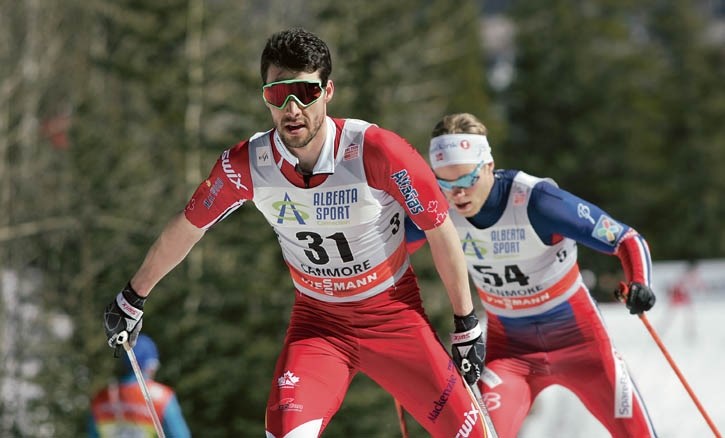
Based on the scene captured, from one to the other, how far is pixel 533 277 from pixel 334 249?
1455mm

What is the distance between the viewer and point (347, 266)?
449cm

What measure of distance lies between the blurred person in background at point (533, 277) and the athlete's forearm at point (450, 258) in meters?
0.67

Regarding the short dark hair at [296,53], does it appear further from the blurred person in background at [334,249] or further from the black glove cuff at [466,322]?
the black glove cuff at [466,322]

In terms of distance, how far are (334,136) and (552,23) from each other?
3806 centimetres

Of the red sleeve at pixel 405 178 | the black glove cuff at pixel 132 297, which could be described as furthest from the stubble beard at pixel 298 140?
the black glove cuff at pixel 132 297

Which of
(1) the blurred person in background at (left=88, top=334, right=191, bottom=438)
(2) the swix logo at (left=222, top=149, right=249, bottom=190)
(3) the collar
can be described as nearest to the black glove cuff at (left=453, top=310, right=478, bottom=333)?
(3) the collar

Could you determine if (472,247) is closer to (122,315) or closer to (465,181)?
(465,181)

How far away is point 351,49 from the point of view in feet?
71.2

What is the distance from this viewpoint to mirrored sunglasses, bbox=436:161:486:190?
523 cm

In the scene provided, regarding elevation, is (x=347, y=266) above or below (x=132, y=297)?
above

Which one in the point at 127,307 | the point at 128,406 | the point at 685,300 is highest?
the point at 127,307

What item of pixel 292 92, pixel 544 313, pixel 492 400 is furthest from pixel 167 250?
pixel 544 313

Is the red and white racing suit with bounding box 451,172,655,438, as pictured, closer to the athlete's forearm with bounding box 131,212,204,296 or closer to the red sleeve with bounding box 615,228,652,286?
the red sleeve with bounding box 615,228,652,286

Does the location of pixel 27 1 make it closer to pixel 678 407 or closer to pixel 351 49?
pixel 351 49
